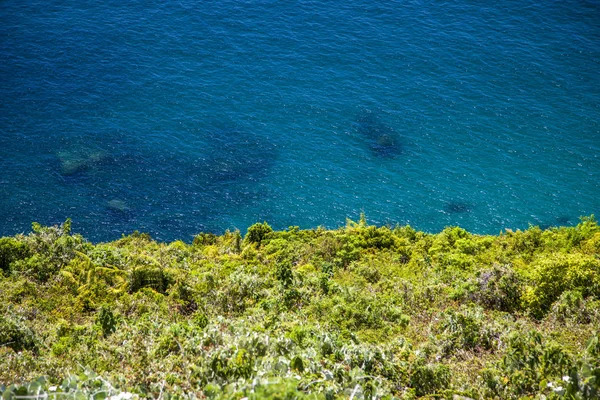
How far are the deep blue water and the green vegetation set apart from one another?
30.5ft

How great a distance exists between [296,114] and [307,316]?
28536mm

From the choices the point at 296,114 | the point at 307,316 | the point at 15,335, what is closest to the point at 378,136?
the point at 296,114

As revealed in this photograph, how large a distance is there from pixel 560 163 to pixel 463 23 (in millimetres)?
21419

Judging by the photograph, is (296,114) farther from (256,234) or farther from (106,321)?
(106,321)

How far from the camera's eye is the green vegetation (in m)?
12.3

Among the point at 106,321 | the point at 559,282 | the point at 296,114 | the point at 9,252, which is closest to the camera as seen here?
the point at 106,321

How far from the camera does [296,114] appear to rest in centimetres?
4566

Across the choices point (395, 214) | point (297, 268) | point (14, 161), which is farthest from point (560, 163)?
point (14, 161)

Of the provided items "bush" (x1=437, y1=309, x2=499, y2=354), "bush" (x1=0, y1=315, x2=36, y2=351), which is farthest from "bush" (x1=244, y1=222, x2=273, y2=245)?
"bush" (x1=437, y1=309, x2=499, y2=354)

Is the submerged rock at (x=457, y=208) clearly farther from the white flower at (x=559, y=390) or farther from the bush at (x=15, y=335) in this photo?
the bush at (x=15, y=335)

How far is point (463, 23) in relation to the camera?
185 ft

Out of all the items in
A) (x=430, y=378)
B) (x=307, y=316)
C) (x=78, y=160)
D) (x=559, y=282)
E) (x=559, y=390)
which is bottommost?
(x=78, y=160)

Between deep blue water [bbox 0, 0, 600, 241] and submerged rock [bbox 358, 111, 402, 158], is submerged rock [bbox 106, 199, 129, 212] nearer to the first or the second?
deep blue water [bbox 0, 0, 600, 241]

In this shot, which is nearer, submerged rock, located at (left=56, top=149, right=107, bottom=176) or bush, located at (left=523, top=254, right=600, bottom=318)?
bush, located at (left=523, top=254, right=600, bottom=318)
